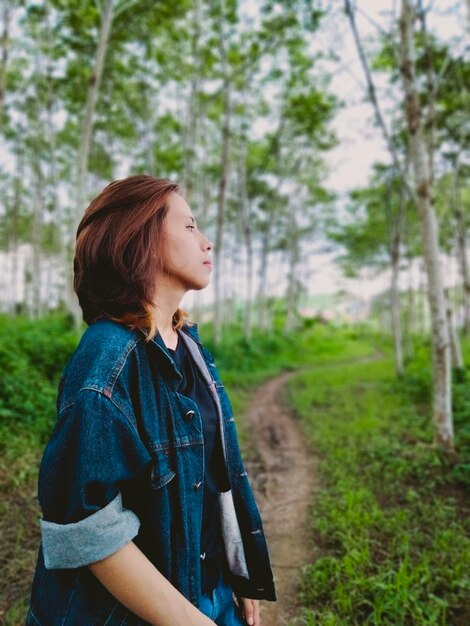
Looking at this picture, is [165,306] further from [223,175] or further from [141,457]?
[223,175]

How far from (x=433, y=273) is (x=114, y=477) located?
5481 millimetres

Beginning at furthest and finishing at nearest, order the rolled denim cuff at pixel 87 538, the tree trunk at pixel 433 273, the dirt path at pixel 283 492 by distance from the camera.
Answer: the tree trunk at pixel 433 273
the dirt path at pixel 283 492
the rolled denim cuff at pixel 87 538

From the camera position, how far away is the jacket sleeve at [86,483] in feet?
2.67

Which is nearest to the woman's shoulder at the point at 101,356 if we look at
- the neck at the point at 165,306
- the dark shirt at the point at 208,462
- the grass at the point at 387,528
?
the neck at the point at 165,306

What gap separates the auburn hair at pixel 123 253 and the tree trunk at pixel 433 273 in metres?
5.05

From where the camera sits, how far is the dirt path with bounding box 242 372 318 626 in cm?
293

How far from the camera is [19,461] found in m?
4.32

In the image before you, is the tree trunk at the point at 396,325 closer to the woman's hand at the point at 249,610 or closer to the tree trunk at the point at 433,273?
the tree trunk at the point at 433,273

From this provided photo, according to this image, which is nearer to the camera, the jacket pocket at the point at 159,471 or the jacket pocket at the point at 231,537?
the jacket pocket at the point at 159,471

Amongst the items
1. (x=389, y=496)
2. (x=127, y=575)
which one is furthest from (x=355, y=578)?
→ (x=127, y=575)

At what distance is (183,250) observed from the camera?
1185 mm

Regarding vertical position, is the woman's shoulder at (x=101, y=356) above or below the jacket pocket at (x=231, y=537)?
above

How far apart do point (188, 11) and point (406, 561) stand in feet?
42.9

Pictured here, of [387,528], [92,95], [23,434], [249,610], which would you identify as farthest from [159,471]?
[92,95]
